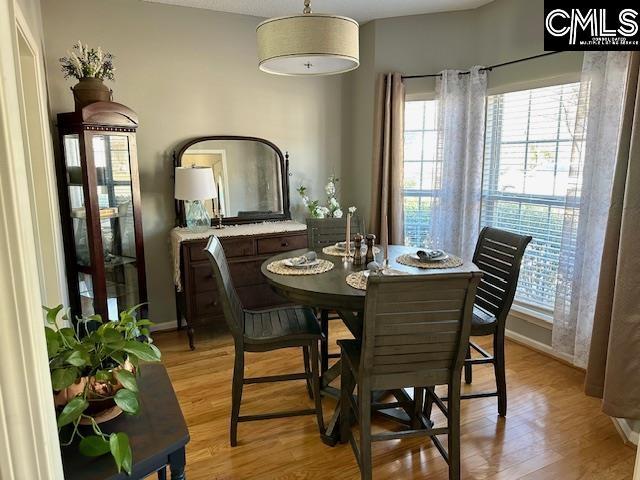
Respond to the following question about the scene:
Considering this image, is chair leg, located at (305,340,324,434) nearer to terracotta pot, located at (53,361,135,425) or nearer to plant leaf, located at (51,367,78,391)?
terracotta pot, located at (53,361,135,425)

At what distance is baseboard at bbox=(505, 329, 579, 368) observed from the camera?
300 cm

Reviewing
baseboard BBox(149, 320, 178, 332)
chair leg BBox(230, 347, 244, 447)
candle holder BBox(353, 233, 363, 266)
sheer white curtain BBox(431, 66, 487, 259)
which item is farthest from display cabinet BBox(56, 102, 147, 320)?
sheer white curtain BBox(431, 66, 487, 259)

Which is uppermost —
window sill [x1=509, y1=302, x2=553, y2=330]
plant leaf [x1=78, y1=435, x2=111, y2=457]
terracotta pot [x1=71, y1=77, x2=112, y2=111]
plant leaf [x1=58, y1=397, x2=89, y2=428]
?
terracotta pot [x1=71, y1=77, x2=112, y2=111]

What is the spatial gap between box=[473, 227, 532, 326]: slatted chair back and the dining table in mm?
198

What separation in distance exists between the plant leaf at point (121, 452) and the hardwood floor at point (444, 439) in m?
1.12

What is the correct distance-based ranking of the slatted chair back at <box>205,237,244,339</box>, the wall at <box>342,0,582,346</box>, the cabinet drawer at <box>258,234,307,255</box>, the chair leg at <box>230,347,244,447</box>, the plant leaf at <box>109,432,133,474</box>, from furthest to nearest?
the cabinet drawer at <box>258,234,307,255</box>
the wall at <box>342,0,582,346</box>
the chair leg at <box>230,347,244,447</box>
the slatted chair back at <box>205,237,244,339</box>
the plant leaf at <box>109,432,133,474</box>

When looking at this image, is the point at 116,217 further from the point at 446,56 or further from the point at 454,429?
the point at 446,56

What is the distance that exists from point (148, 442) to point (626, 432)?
2.35 meters

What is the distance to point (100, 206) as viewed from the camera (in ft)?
9.59

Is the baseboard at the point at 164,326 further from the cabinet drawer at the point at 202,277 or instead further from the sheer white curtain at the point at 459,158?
the sheer white curtain at the point at 459,158

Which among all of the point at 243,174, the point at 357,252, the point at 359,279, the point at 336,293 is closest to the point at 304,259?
the point at 357,252

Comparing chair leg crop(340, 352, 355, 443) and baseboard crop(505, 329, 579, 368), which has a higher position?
chair leg crop(340, 352, 355, 443)

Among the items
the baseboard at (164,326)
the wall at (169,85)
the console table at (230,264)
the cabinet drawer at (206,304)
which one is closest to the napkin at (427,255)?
the console table at (230,264)

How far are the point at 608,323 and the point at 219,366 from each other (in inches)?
95.9
